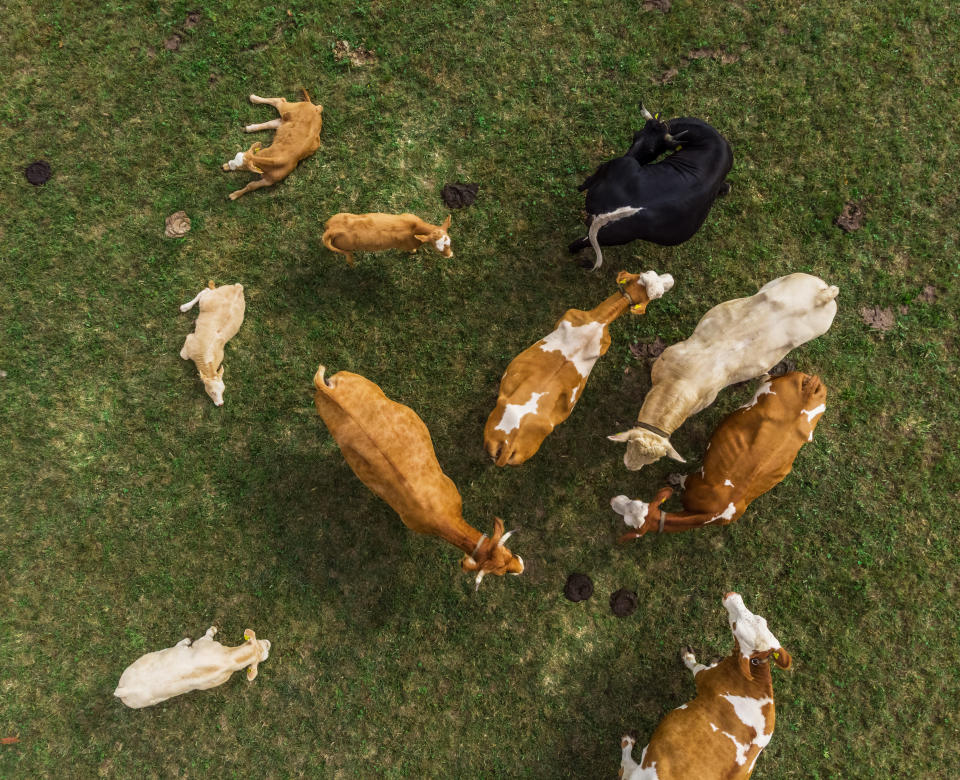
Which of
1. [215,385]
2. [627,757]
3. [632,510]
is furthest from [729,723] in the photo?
[215,385]

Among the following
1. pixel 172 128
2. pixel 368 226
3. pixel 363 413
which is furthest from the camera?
pixel 172 128

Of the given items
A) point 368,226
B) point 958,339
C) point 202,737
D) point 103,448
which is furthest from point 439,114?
point 202,737

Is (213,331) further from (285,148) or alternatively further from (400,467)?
(400,467)

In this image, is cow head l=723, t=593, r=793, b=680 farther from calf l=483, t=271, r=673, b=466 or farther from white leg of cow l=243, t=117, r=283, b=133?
white leg of cow l=243, t=117, r=283, b=133

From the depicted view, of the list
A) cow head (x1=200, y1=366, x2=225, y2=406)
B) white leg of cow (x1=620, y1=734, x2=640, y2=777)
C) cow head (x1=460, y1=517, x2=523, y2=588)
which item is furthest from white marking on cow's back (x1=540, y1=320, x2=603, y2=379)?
white leg of cow (x1=620, y1=734, x2=640, y2=777)

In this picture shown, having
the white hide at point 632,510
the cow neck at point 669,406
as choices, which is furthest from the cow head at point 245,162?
the white hide at point 632,510

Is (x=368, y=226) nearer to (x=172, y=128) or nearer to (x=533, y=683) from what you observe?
(x=172, y=128)

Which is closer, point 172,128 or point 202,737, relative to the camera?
point 202,737
